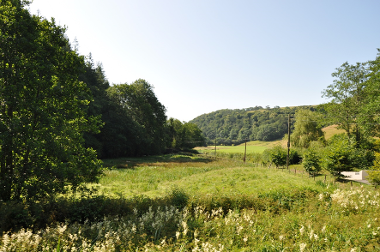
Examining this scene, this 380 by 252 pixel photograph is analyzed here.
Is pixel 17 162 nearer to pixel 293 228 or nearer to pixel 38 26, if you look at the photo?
pixel 38 26

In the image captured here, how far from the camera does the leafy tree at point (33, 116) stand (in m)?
8.09

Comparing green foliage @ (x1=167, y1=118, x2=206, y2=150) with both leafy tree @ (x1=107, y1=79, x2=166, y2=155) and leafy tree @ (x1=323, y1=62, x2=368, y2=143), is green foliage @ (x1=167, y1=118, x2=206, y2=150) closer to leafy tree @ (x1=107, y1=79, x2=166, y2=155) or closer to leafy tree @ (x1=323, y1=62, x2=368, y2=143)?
leafy tree @ (x1=107, y1=79, x2=166, y2=155)

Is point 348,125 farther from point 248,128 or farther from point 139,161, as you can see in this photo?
point 248,128

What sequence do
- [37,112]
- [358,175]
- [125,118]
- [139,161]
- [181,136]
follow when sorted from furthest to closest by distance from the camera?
[181,136] → [125,118] → [139,161] → [358,175] → [37,112]

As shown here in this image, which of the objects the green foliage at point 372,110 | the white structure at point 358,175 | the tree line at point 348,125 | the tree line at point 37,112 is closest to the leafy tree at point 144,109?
the tree line at point 348,125

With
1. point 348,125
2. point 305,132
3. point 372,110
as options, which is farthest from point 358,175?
point 305,132

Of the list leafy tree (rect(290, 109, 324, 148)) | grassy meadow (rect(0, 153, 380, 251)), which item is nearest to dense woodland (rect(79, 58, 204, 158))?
grassy meadow (rect(0, 153, 380, 251))

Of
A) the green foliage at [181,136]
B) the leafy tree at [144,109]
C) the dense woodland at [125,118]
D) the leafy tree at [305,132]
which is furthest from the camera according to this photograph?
the green foliage at [181,136]

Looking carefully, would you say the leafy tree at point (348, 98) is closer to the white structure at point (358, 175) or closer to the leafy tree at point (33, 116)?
the white structure at point (358, 175)

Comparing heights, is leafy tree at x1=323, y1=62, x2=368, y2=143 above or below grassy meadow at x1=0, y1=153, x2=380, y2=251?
above

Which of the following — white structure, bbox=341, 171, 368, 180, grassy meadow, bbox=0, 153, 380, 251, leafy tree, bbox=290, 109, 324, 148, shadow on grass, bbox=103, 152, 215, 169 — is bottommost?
white structure, bbox=341, 171, 368, 180

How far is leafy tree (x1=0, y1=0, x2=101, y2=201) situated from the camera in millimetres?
8086

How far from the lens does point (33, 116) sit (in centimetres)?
884

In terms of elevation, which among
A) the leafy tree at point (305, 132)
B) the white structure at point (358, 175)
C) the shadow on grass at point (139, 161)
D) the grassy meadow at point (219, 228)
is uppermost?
the leafy tree at point (305, 132)
